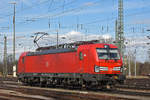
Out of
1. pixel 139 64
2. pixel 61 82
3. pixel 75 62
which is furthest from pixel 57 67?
pixel 139 64

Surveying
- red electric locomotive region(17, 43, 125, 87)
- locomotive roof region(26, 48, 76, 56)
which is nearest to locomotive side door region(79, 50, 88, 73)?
red electric locomotive region(17, 43, 125, 87)

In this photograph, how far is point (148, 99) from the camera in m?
15.6

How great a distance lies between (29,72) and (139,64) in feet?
253

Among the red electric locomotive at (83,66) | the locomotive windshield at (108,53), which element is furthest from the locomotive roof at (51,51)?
the locomotive windshield at (108,53)

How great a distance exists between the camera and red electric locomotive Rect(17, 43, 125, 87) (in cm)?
2131

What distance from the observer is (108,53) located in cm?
2205

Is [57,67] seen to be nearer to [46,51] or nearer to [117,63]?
[46,51]

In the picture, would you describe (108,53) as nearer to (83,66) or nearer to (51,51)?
(83,66)

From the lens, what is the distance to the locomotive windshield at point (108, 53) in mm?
21734

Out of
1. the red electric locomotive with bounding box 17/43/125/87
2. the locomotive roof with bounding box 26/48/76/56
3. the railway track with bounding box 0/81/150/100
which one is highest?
the locomotive roof with bounding box 26/48/76/56

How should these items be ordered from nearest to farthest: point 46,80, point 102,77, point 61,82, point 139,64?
point 102,77, point 61,82, point 46,80, point 139,64

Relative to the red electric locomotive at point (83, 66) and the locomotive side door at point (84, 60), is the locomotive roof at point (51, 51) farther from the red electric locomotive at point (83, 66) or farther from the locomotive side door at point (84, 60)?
the locomotive side door at point (84, 60)

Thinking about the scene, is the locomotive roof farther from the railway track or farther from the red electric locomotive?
the railway track

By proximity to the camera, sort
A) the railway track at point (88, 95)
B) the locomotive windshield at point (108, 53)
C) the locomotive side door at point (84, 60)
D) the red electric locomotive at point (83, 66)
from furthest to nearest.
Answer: the locomotive side door at point (84, 60)
the locomotive windshield at point (108, 53)
the red electric locomotive at point (83, 66)
the railway track at point (88, 95)
